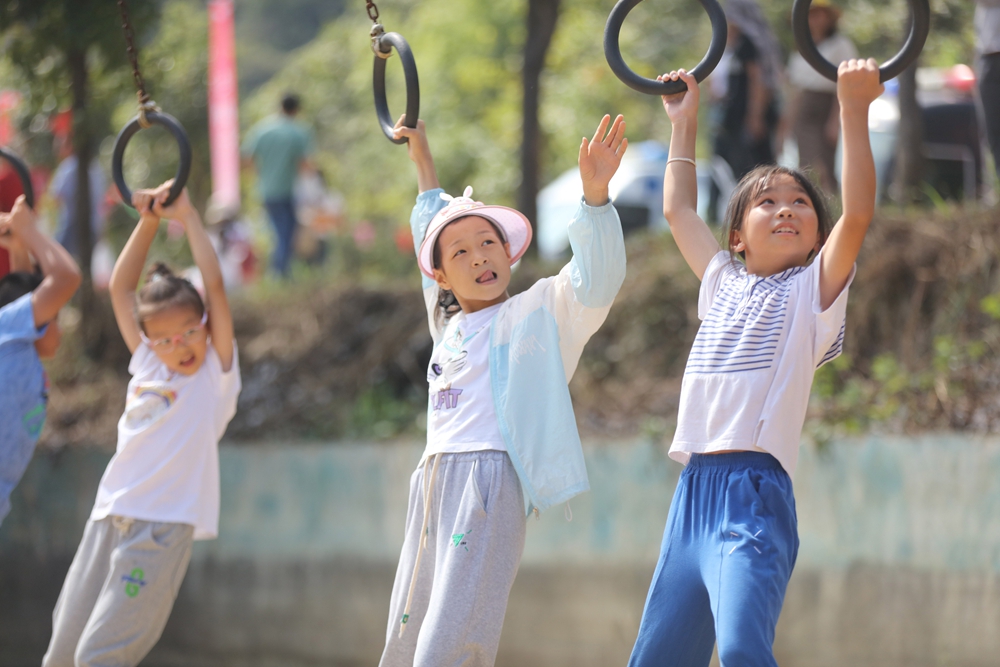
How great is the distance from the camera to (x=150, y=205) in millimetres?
4113

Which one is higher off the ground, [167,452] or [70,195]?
[70,195]

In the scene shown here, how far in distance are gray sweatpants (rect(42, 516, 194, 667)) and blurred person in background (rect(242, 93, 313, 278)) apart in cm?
537

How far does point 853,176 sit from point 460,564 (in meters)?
1.43

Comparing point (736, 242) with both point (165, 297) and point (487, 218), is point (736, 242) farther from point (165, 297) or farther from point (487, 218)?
point (165, 297)

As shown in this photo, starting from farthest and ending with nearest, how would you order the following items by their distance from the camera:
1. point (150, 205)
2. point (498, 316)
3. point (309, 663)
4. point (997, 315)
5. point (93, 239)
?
point (93, 239)
point (309, 663)
point (997, 315)
point (150, 205)
point (498, 316)

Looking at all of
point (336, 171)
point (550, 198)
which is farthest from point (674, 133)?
point (336, 171)

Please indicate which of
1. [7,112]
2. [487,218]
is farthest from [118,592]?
[7,112]

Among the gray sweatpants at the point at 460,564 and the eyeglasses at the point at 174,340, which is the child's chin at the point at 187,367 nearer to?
the eyeglasses at the point at 174,340

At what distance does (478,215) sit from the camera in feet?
11.0

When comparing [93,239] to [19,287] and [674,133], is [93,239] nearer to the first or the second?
[19,287]

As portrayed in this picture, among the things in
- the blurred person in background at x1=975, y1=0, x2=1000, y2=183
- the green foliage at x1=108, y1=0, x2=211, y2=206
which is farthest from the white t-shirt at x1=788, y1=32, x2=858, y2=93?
the green foliage at x1=108, y1=0, x2=211, y2=206

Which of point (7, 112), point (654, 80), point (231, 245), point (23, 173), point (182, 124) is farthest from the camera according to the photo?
point (182, 124)

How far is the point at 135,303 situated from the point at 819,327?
2.54m

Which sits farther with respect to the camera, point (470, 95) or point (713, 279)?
point (470, 95)
